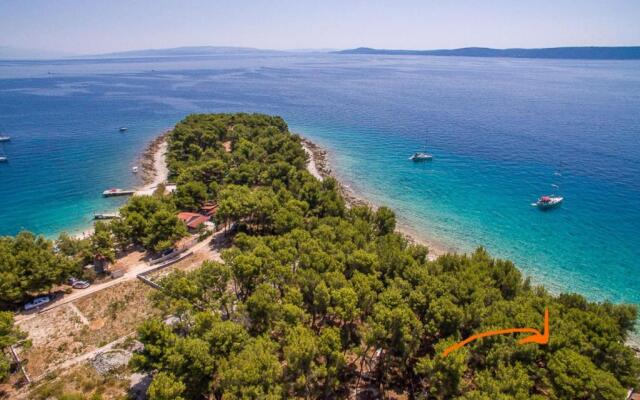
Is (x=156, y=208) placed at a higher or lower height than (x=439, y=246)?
higher

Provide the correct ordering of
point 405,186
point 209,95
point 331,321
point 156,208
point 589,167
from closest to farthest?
point 331,321
point 156,208
point 405,186
point 589,167
point 209,95

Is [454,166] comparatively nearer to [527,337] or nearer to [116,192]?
[527,337]

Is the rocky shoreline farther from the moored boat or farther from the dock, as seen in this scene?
the dock

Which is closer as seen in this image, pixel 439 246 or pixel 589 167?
pixel 439 246

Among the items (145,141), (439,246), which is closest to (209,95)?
(145,141)

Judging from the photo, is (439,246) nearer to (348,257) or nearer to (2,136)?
(348,257)

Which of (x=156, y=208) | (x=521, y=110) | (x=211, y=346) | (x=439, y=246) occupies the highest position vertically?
(x=521, y=110)

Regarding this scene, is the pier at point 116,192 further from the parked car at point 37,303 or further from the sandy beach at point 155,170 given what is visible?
the parked car at point 37,303

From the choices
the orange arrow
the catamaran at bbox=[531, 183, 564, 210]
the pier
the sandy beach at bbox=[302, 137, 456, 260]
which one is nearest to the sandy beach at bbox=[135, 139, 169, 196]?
the pier
